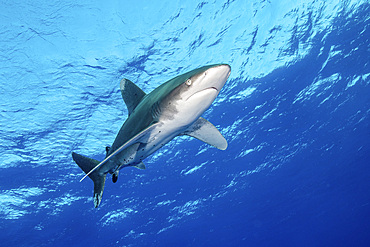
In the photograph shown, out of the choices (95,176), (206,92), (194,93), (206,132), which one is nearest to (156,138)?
(206,132)

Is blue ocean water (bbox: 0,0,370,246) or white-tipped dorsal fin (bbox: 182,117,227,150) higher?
blue ocean water (bbox: 0,0,370,246)

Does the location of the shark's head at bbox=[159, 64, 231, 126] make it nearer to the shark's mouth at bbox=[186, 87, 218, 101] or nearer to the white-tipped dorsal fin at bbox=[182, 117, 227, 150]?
the shark's mouth at bbox=[186, 87, 218, 101]

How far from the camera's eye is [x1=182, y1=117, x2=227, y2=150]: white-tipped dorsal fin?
4.67 metres

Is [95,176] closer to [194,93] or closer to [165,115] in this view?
[165,115]

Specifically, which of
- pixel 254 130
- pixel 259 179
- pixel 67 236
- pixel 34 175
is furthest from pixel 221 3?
pixel 67 236

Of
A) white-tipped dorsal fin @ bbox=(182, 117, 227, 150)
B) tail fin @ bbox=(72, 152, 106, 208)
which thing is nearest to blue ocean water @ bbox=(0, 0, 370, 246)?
tail fin @ bbox=(72, 152, 106, 208)

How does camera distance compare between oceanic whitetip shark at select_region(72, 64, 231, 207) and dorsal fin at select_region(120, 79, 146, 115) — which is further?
dorsal fin at select_region(120, 79, 146, 115)

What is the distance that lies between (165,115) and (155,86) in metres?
8.70

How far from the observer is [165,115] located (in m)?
3.73

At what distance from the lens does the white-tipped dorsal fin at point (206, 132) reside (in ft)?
15.3

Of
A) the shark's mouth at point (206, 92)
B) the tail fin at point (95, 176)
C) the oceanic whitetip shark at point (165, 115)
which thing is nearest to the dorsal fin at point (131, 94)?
the oceanic whitetip shark at point (165, 115)

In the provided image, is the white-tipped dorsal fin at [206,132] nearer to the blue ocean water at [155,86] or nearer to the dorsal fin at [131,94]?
the dorsal fin at [131,94]

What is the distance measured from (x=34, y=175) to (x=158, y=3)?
14143 millimetres

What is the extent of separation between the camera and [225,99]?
15.1 meters
